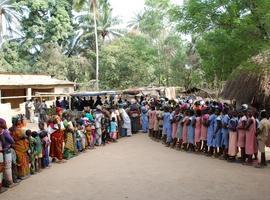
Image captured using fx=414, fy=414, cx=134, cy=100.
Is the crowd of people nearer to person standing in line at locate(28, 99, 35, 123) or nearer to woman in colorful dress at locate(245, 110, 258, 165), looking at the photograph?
woman in colorful dress at locate(245, 110, 258, 165)

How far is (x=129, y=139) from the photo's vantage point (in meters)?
16.9

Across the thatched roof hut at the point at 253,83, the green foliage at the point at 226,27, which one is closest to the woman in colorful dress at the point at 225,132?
the thatched roof hut at the point at 253,83

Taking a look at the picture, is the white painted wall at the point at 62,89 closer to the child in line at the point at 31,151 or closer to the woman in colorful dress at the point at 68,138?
the woman in colorful dress at the point at 68,138

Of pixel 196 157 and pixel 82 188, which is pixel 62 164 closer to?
pixel 82 188

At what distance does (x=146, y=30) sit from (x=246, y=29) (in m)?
26.9

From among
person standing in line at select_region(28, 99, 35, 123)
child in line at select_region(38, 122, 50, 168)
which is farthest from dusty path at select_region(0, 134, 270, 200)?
person standing in line at select_region(28, 99, 35, 123)

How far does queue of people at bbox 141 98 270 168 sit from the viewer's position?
1068 centimetres

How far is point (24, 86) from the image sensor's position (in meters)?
28.4

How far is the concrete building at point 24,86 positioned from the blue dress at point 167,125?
14.1 m

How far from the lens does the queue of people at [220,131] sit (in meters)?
10.7

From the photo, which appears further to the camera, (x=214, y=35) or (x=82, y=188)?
(x=214, y=35)

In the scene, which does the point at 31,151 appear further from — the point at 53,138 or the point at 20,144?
the point at 53,138

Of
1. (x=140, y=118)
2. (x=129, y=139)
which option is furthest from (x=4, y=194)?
(x=140, y=118)

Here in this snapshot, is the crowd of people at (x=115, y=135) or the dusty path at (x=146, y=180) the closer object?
the dusty path at (x=146, y=180)
